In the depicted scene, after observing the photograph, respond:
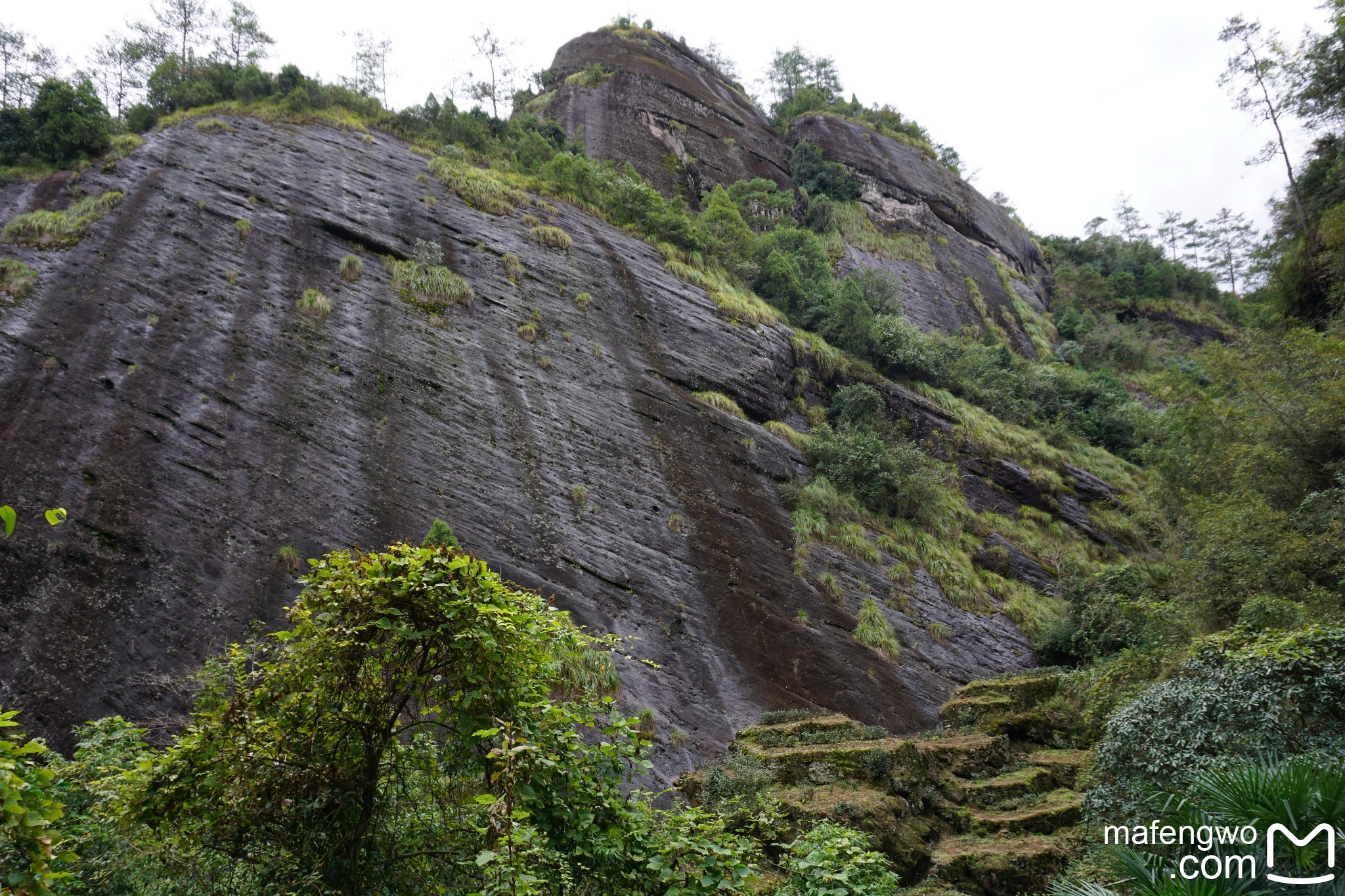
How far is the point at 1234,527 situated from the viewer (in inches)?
396

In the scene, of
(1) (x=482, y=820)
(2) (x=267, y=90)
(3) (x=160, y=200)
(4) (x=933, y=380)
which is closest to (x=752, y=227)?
(4) (x=933, y=380)

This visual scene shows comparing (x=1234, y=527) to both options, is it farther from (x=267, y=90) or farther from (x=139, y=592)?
(x=267, y=90)

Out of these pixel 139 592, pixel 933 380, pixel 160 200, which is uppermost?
pixel 160 200

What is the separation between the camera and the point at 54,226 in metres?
11.1

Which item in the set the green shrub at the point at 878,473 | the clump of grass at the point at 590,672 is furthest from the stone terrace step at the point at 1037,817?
the green shrub at the point at 878,473

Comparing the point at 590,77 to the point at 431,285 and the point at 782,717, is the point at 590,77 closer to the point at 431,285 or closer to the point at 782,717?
the point at 431,285

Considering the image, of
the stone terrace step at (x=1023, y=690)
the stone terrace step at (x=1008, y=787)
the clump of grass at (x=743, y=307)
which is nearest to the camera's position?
the stone terrace step at (x=1008, y=787)

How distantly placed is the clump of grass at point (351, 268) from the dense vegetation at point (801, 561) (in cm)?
103

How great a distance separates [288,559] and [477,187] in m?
12.1

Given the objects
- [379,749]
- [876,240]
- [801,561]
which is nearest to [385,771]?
[379,749]

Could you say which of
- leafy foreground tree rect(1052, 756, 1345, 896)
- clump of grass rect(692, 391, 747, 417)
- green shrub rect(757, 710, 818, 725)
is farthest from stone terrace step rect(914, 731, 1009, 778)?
clump of grass rect(692, 391, 747, 417)

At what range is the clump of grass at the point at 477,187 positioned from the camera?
17281 mm

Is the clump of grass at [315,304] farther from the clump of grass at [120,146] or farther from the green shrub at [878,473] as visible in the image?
the green shrub at [878,473]

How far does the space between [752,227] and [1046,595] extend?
60.4 feet
